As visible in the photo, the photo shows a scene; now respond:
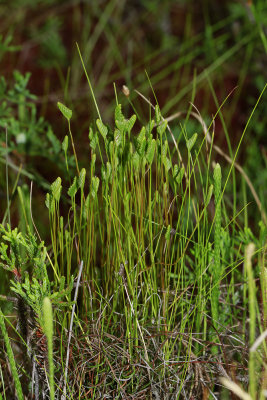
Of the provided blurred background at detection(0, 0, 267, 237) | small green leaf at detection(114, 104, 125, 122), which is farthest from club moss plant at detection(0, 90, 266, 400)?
blurred background at detection(0, 0, 267, 237)

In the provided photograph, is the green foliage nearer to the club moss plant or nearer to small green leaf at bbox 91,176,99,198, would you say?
the club moss plant

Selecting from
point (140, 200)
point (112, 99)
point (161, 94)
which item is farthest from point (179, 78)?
point (140, 200)

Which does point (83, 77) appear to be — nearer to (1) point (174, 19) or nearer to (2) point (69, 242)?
(1) point (174, 19)

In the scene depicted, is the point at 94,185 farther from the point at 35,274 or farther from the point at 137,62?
the point at 137,62

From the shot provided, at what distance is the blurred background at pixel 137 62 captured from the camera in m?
1.52

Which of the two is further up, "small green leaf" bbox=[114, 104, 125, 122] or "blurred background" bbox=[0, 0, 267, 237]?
"small green leaf" bbox=[114, 104, 125, 122]

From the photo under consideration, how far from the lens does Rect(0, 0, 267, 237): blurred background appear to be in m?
1.52

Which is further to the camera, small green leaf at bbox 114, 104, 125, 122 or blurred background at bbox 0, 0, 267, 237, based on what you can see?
blurred background at bbox 0, 0, 267, 237

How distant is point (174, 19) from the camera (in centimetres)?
200

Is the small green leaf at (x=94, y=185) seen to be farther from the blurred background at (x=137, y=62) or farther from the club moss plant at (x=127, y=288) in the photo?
the blurred background at (x=137, y=62)

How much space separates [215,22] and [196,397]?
146 centimetres

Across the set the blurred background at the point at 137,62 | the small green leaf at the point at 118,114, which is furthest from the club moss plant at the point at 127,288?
the blurred background at the point at 137,62

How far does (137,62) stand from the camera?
1826 mm

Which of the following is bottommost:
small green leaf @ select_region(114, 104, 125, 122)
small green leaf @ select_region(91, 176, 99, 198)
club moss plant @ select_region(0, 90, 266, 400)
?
club moss plant @ select_region(0, 90, 266, 400)
